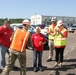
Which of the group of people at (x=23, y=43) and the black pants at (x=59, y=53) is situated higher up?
the group of people at (x=23, y=43)

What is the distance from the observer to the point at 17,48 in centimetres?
739

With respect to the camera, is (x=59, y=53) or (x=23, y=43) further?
(x=59, y=53)

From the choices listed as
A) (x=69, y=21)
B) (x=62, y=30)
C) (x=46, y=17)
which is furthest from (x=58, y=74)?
(x=69, y=21)

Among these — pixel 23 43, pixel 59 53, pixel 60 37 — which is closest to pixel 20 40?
pixel 23 43

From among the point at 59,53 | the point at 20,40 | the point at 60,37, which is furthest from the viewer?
the point at 59,53

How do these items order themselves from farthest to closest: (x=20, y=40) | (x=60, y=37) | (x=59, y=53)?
1. (x=59, y=53)
2. (x=60, y=37)
3. (x=20, y=40)

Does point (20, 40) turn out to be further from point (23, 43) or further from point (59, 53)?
point (59, 53)

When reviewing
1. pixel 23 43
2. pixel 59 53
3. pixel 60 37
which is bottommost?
pixel 59 53

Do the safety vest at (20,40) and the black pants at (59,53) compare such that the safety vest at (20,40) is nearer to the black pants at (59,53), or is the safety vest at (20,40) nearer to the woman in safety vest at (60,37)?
the woman in safety vest at (60,37)

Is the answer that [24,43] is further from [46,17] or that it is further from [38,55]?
[46,17]

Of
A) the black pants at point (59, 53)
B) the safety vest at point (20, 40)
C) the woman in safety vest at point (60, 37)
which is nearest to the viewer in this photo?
the safety vest at point (20, 40)

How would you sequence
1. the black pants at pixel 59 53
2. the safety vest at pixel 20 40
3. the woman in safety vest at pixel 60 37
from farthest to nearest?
the black pants at pixel 59 53
the woman in safety vest at pixel 60 37
the safety vest at pixel 20 40

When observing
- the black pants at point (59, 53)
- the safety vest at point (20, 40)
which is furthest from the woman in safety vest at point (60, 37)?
the safety vest at point (20, 40)

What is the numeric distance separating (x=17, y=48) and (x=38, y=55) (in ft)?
7.25
